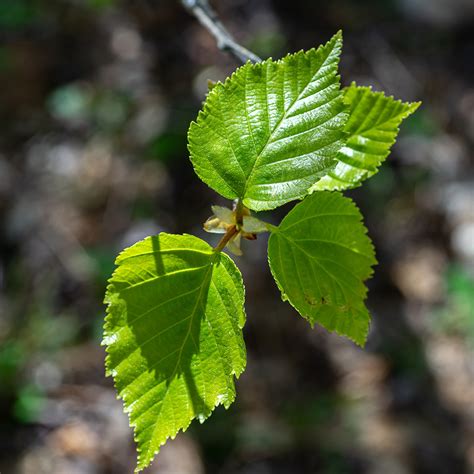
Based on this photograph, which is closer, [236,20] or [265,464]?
[265,464]

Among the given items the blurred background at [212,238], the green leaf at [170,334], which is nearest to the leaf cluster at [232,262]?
the green leaf at [170,334]

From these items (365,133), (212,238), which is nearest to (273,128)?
(365,133)

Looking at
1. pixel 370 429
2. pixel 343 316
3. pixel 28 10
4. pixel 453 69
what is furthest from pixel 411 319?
pixel 28 10

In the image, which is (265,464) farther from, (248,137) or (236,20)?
(236,20)

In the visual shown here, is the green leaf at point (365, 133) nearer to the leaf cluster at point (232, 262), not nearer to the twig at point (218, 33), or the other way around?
the leaf cluster at point (232, 262)

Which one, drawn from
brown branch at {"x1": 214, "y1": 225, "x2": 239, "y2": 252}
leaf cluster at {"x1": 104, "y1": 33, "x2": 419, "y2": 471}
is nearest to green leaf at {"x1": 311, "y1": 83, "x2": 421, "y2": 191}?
leaf cluster at {"x1": 104, "y1": 33, "x2": 419, "y2": 471}
